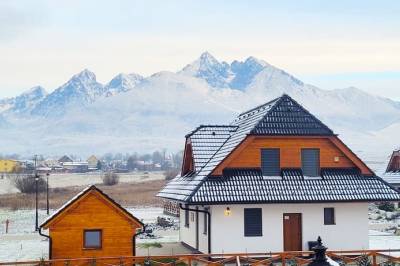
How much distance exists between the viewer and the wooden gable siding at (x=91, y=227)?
25.4 meters

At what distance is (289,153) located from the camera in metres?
28.8

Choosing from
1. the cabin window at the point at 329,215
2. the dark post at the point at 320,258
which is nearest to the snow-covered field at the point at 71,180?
the cabin window at the point at 329,215

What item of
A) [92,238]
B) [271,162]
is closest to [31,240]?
[92,238]

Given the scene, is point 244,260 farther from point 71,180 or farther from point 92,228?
point 71,180

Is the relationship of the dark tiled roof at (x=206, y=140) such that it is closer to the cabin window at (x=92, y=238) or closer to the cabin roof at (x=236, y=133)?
the cabin roof at (x=236, y=133)

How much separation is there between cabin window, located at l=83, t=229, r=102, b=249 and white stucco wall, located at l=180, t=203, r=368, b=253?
4.84m

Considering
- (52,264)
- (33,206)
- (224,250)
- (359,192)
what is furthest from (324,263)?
(33,206)

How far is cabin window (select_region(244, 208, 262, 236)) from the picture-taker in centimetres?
2766

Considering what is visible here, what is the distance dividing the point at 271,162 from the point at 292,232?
3228 millimetres

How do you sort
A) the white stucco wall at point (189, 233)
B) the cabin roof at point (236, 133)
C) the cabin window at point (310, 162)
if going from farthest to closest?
the white stucco wall at point (189, 233)
the cabin window at point (310, 162)
the cabin roof at point (236, 133)

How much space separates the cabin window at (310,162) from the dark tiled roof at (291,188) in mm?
363

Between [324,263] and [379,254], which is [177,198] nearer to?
[379,254]

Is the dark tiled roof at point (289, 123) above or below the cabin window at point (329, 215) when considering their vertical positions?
above

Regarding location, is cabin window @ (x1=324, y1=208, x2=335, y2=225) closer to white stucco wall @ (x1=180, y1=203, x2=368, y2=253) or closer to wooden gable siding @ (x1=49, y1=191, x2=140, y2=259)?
white stucco wall @ (x1=180, y1=203, x2=368, y2=253)
